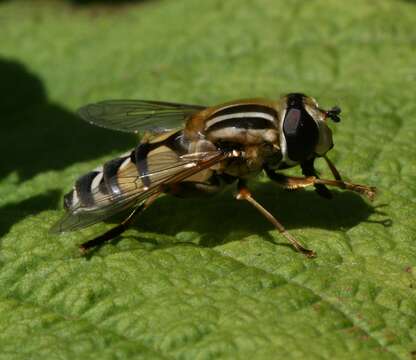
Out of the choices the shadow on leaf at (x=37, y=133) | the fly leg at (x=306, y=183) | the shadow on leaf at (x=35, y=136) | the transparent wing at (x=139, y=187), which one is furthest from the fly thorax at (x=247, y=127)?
the shadow on leaf at (x=37, y=133)

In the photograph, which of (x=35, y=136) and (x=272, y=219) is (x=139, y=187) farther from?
(x=35, y=136)

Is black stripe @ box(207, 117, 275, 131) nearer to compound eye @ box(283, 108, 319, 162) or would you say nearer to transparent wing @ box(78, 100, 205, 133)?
compound eye @ box(283, 108, 319, 162)

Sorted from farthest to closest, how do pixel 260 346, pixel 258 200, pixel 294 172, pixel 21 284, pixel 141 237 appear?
pixel 294 172, pixel 258 200, pixel 141 237, pixel 21 284, pixel 260 346

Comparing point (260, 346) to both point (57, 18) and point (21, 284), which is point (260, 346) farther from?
point (57, 18)

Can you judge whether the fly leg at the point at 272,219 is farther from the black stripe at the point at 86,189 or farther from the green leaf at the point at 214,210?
the black stripe at the point at 86,189

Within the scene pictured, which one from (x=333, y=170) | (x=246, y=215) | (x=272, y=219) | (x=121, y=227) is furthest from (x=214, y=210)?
(x=333, y=170)

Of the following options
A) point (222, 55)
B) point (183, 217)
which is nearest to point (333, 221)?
point (183, 217)
